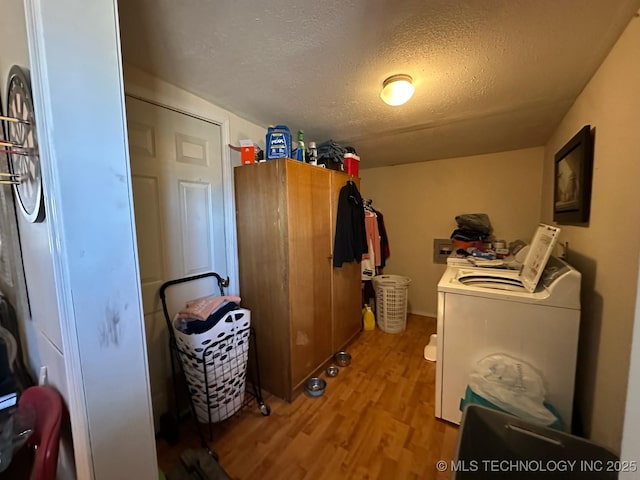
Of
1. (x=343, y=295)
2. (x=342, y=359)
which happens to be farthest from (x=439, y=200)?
(x=342, y=359)

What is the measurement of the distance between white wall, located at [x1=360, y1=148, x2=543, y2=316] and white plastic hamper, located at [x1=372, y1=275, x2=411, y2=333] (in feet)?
2.05

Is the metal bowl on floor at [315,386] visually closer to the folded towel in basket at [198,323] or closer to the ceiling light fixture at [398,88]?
the folded towel in basket at [198,323]

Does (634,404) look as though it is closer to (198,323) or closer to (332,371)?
(198,323)

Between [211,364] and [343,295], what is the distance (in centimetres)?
132

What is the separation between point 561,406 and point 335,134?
2370 millimetres

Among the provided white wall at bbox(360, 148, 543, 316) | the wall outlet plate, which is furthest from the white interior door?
the wall outlet plate

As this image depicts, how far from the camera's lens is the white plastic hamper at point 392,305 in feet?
9.28

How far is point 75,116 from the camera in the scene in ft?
2.13

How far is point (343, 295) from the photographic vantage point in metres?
2.43

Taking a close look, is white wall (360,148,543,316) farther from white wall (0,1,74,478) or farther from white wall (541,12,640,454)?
white wall (0,1,74,478)

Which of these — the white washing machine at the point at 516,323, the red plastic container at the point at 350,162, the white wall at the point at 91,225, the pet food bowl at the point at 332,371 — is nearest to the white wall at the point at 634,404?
the white washing machine at the point at 516,323

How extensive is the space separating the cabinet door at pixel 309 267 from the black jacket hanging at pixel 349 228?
108mm

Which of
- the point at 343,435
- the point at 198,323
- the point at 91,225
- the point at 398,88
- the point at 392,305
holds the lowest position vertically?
the point at 343,435

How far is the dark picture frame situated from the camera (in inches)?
52.6
